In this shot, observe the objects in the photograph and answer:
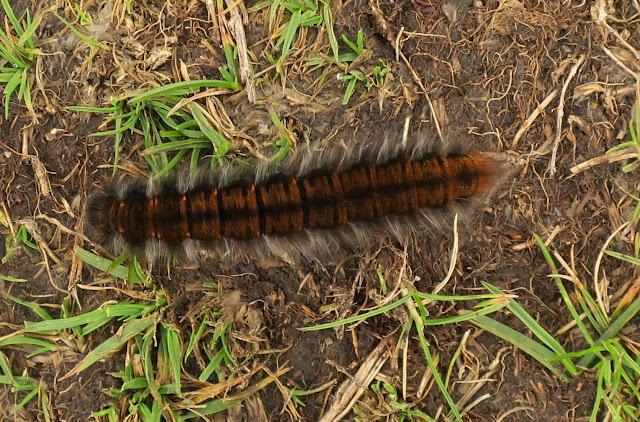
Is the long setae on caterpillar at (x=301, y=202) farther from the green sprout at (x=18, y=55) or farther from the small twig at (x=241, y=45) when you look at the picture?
the green sprout at (x=18, y=55)

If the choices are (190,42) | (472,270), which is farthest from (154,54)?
(472,270)

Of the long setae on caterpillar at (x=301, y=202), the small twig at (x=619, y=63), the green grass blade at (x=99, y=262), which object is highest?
the small twig at (x=619, y=63)

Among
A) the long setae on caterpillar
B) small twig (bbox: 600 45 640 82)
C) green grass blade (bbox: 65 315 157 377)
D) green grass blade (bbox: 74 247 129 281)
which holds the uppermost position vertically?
small twig (bbox: 600 45 640 82)

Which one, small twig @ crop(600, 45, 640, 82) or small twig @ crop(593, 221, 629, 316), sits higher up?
small twig @ crop(600, 45, 640, 82)

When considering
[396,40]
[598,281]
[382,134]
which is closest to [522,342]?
[598,281]

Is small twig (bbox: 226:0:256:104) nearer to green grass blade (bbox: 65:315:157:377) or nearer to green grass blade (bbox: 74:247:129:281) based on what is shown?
green grass blade (bbox: 74:247:129:281)

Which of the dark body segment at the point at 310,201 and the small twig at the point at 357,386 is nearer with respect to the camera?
the dark body segment at the point at 310,201

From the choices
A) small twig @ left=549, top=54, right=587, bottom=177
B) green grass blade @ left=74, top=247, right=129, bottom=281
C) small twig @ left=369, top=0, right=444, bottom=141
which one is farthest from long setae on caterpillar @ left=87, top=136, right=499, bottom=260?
small twig @ left=549, top=54, right=587, bottom=177

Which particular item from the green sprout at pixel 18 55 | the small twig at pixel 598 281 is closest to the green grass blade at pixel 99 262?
the green sprout at pixel 18 55
